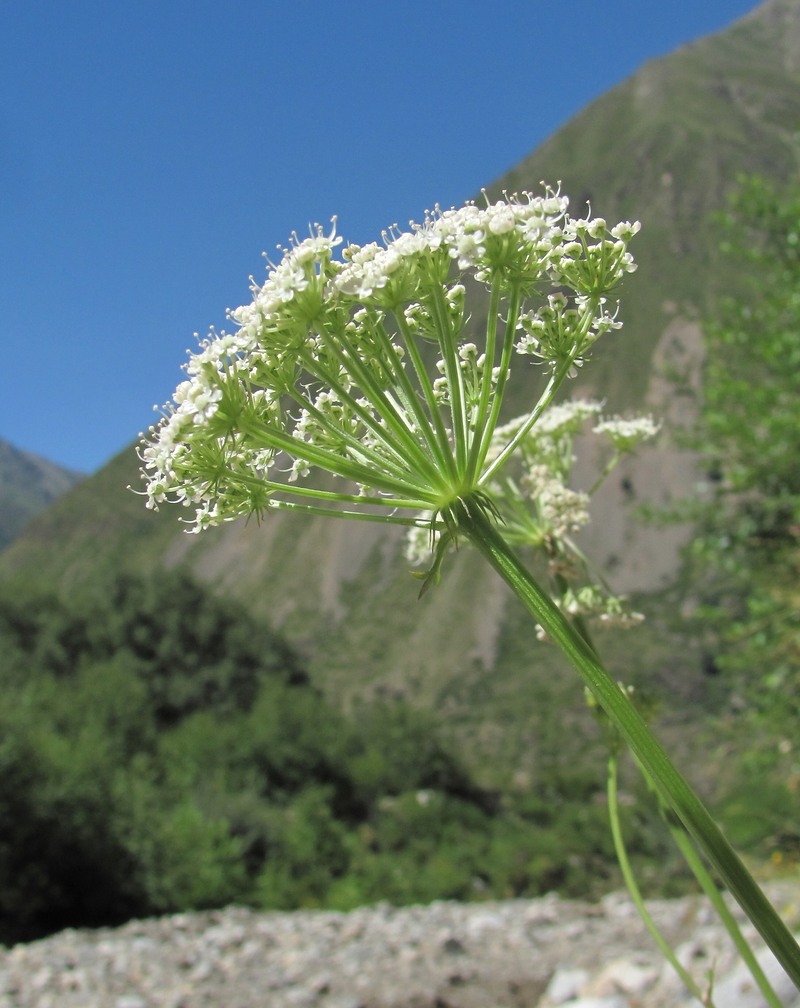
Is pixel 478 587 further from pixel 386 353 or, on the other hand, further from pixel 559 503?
pixel 386 353

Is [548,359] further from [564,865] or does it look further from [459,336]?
[564,865]

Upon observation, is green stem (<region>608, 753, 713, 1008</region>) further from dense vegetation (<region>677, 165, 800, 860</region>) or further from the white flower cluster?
dense vegetation (<region>677, 165, 800, 860</region>)

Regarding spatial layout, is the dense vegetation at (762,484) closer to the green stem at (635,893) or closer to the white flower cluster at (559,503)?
the white flower cluster at (559,503)

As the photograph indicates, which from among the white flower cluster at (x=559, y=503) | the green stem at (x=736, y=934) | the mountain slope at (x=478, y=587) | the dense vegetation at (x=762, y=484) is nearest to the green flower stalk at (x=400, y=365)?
→ the white flower cluster at (x=559, y=503)

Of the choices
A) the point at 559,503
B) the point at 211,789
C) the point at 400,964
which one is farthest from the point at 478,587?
the point at 559,503

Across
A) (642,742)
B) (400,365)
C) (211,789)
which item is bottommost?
(642,742)

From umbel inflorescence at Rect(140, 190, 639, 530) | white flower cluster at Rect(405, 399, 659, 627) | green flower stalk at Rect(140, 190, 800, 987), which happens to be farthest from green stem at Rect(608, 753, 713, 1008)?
umbel inflorescence at Rect(140, 190, 639, 530)
